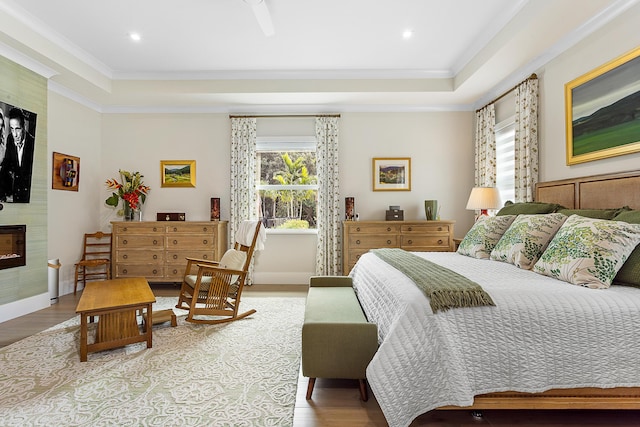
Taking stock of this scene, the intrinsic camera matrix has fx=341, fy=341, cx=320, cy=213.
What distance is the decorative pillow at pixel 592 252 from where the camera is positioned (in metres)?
2.00

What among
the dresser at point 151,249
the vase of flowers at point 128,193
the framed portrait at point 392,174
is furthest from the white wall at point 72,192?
the framed portrait at point 392,174

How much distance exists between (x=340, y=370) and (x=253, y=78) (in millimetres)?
4136

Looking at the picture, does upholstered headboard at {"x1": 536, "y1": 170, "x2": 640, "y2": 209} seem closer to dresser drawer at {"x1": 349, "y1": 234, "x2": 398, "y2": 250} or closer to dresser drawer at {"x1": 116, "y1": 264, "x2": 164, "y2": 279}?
dresser drawer at {"x1": 349, "y1": 234, "x2": 398, "y2": 250}

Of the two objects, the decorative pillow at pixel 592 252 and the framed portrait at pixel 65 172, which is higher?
the framed portrait at pixel 65 172

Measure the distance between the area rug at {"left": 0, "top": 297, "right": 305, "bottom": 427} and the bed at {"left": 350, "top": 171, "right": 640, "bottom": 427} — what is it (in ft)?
2.51

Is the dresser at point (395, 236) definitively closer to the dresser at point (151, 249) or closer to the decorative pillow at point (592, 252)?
the dresser at point (151, 249)

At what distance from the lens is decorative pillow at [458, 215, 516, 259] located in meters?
3.18

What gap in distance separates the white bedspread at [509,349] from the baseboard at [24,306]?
411 cm

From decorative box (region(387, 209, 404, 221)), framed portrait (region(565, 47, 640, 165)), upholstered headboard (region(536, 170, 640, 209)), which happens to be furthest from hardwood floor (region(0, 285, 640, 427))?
decorative box (region(387, 209, 404, 221))

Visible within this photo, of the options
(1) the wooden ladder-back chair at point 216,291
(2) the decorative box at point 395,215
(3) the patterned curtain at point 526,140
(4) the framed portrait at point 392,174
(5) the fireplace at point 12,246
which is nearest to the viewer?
(1) the wooden ladder-back chair at point 216,291

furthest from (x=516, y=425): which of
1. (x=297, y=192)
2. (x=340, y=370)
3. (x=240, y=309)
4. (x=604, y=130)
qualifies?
(x=297, y=192)

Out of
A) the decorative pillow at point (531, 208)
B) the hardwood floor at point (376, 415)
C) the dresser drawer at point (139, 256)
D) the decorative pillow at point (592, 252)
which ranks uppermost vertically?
the decorative pillow at point (531, 208)

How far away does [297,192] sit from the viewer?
5.70m

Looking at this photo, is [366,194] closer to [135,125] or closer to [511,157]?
[511,157]
